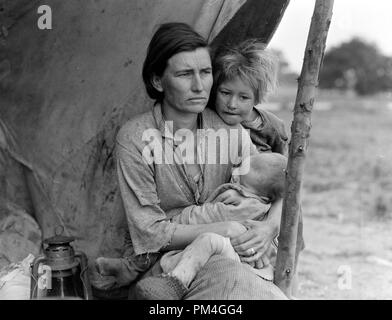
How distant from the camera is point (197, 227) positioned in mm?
2303

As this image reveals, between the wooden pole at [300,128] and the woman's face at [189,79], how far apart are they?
45cm

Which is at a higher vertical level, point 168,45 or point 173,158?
point 168,45

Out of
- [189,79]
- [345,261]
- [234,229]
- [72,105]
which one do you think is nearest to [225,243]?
[234,229]

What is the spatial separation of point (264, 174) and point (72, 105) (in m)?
1.30

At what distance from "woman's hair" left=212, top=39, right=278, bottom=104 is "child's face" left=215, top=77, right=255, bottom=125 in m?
0.02

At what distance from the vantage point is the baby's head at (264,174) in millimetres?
2389

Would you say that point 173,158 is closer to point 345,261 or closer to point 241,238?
point 241,238

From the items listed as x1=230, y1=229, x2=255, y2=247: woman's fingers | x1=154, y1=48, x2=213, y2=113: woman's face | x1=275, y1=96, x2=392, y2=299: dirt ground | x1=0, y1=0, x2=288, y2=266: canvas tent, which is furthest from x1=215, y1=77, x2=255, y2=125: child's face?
x1=275, y1=96, x2=392, y2=299: dirt ground

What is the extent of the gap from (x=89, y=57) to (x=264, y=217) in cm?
138

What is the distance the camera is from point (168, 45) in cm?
235

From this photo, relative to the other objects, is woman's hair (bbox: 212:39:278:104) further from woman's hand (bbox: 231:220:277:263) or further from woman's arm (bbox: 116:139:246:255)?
woman's hand (bbox: 231:220:277:263)

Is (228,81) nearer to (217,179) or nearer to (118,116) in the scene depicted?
(217,179)

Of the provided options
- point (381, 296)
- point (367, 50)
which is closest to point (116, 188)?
point (381, 296)

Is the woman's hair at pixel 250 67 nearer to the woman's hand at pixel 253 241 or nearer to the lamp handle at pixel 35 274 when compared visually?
the woman's hand at pixel 253 241
